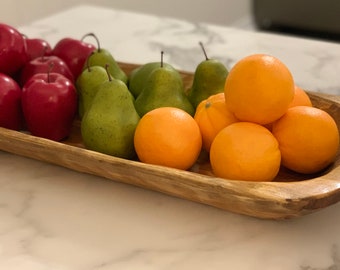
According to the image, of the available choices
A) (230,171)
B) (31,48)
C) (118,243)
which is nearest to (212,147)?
(230,171)

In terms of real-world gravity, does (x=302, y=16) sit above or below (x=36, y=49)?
below

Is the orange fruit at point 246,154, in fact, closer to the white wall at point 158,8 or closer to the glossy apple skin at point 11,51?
the glossy apple skin at point 11,51

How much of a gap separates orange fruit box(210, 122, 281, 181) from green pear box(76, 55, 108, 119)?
240 millimetres

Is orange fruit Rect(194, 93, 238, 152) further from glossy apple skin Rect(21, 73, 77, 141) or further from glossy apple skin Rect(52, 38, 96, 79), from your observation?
glossy apple skin Rect(52, 38, 96, 79)

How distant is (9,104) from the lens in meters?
0.88

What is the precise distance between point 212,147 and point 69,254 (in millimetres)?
203

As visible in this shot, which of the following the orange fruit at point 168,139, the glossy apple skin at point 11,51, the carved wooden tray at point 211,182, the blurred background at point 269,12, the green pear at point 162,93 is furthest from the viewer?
the blurred background at point 269,12

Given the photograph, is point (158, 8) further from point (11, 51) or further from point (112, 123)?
point (112, 123)

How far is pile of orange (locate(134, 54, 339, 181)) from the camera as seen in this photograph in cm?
70

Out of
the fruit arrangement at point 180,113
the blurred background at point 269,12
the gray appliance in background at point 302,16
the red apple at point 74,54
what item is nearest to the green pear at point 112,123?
the fruit arrangement at point 180,113

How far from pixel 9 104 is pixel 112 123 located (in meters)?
0.18

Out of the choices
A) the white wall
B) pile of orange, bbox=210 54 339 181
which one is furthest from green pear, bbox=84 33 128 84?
the white wall

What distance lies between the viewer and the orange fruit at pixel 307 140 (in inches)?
28.4

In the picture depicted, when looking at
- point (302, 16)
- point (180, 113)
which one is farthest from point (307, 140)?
point (302, 16)
